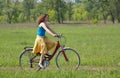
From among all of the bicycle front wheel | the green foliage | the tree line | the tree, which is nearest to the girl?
the bicycle front wheel

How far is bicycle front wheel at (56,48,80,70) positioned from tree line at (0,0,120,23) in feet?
310

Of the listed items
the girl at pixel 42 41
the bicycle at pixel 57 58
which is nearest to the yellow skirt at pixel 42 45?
the girl at pixel 42 41

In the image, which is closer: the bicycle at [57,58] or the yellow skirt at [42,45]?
the yellow skirt at [42,45]

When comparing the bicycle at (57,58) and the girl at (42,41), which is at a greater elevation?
the girl at (42,41)

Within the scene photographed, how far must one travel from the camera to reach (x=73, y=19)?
133m

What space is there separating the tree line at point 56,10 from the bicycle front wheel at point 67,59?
310 ft

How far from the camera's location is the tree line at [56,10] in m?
109

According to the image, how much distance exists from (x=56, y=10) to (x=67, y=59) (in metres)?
105

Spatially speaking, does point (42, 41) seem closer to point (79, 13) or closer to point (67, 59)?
point (67, 59)

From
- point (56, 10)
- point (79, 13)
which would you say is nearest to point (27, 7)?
point (56, 10)

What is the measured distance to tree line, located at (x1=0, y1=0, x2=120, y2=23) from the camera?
10932cm

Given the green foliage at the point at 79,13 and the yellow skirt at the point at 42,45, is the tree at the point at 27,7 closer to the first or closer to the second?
the green foliage at the point at 79,13

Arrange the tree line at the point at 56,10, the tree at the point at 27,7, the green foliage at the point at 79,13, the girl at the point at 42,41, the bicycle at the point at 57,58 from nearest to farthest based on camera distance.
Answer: the girl at the point at 42,41
the bicycle at the point at 57,58
the tree line at the point at 56,10
the tree at the point at 27,7
the green foliage at the point at 79,13

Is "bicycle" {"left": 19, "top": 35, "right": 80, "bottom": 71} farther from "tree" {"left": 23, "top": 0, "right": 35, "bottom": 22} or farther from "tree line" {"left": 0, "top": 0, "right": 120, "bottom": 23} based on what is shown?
"tree" {"left": 23, "top": 0, "right": 35, "bottom": 22}
